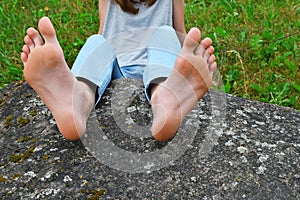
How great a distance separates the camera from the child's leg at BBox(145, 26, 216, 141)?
1637mm

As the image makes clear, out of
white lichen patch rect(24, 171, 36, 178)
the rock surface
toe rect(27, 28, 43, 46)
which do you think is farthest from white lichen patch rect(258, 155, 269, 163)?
toe rect(27, 28, 43, 46)

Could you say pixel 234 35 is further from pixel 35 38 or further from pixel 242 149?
pixel 35 38

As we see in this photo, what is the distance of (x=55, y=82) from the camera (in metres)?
1.68

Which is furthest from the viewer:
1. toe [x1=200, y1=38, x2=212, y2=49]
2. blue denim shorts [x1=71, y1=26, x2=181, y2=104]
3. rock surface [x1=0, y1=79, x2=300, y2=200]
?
blue denim shorts [x1=71, y1=26, x2=181, y2=104]

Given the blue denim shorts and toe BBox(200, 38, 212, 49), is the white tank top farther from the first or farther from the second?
toe BBox(200, 38, 212, 49)

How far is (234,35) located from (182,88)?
155 cm

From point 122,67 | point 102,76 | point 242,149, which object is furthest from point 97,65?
point 242,149

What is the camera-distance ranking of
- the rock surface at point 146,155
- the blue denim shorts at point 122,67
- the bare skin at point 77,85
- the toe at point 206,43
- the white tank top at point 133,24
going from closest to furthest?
1. the rock surface at point 146,155
2. the bare skin at point 77,85
3. the toe at point 206,43
4. the blue denim shorts at point 122,67
5. the white tank top at point 133,24

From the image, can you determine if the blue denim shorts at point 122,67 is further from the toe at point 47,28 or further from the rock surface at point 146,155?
the toe at point 47,28

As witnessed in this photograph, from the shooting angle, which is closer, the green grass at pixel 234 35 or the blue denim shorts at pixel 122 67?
the blue denim shorts at pixel 122 67

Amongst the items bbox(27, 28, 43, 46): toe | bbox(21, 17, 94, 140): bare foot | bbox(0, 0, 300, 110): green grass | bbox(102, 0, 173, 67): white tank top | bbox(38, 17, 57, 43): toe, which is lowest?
bbox(0, 0, 300, 110): green grass

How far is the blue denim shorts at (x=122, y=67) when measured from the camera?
1.92 m

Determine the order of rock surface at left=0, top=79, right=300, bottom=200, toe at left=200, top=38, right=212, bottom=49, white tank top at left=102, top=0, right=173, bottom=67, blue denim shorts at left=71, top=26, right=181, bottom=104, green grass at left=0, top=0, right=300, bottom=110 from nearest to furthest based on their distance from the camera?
rock surface at left=0, top=79, right=300, bottom=200, toe at left=200, top=38, right=212, bottom=49, blue denim shorts at left=71, top=26, right=181, bottom=104, white tank top at left=102, top=0, right=173, bottom=67, green grass at left=0, top=0, right=300, bottom=110

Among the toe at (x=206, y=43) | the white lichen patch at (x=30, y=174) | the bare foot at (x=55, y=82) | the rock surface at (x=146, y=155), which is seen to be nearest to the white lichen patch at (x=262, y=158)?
the rock surface at (x=146, y=155)
